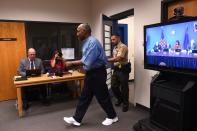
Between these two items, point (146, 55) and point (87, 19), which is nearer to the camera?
point (146, 55)

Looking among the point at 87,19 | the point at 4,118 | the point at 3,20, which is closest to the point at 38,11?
the point at 3,20

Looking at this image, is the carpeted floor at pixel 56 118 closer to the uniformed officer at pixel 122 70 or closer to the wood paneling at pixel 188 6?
the uniformed officer at pixel 122 70

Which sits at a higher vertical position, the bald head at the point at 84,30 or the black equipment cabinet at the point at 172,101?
the bald head at the point at 84,30

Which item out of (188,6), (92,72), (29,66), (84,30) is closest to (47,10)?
(29,66)

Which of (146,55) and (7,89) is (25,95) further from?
(146,55)

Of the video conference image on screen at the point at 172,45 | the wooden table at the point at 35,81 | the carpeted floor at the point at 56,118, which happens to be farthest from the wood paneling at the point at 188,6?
the wooden table at the point at 35,81

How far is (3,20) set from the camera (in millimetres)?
4383

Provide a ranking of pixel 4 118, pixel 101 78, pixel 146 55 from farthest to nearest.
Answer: pixel 4 118 → pixel 101 78 → pixel 146 55

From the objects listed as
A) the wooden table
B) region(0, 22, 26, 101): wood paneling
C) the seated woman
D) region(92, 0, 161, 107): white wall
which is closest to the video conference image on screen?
region(92, 0, 161, 107): white wall

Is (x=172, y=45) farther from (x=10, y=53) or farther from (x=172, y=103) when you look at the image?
(x=10, y=53)

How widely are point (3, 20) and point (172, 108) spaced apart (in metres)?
3.91

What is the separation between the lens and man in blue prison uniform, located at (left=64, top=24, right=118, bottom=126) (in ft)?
9.17

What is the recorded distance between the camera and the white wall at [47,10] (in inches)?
174

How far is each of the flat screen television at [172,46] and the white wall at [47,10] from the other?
2911 mm
